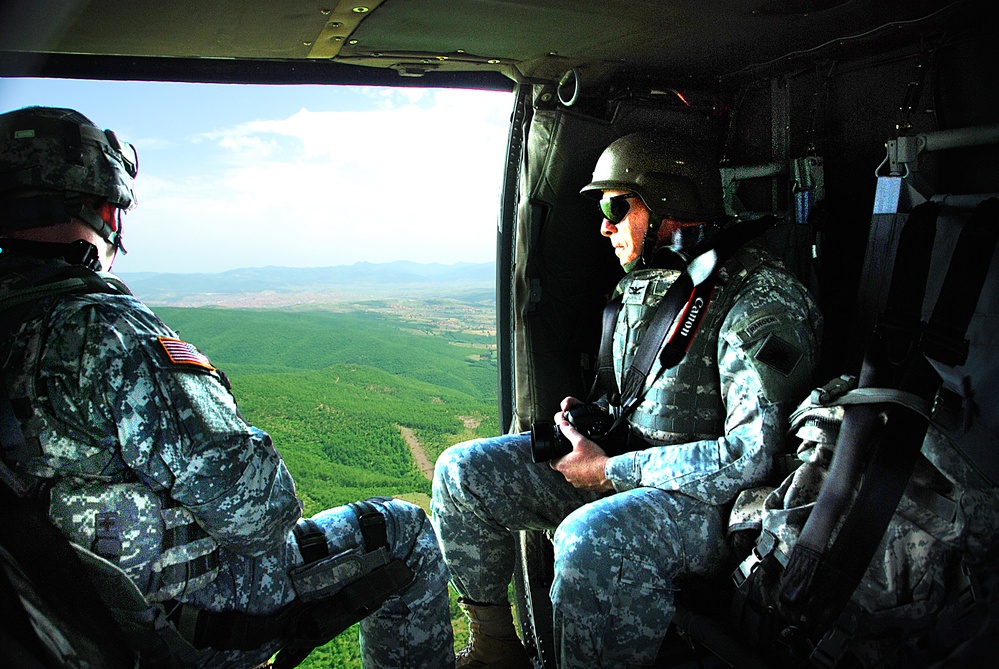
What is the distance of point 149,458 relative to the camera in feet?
4.80

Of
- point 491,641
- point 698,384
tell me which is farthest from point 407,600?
point 698,384

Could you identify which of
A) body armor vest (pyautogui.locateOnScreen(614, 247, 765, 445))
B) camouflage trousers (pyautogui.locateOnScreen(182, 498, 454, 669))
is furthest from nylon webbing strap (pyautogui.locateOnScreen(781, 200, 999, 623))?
camouflage trousers (pyautogui.locateOnScreen(182, 498, 454, 669))

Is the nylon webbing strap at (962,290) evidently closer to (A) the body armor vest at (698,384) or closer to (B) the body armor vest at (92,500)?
(A) the body armor vest at (698,384)

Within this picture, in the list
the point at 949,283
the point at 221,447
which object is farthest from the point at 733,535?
the point at 221,447

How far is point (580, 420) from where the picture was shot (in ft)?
7.41

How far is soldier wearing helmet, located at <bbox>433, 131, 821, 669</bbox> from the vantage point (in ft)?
6.07

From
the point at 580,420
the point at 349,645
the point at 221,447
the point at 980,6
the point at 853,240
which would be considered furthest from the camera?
the point at 349,645

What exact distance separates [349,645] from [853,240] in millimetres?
2418

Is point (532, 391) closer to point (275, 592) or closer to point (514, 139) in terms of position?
point (514, 139)

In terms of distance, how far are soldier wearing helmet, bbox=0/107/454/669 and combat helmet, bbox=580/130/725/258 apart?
147 cm

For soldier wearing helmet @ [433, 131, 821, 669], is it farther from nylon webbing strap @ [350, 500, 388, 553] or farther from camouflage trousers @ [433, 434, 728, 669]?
nylon webbing strap @ [350, 500, 388, 553]

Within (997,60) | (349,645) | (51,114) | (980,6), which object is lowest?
(349,645)

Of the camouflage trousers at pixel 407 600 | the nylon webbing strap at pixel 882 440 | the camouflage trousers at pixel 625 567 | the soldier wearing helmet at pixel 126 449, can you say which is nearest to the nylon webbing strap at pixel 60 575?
the soldier wearing helmet at pixel 126 449

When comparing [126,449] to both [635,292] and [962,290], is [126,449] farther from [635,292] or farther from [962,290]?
[962,290]
